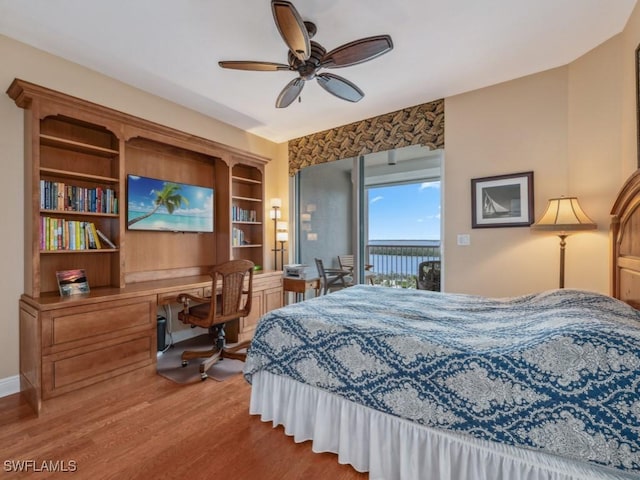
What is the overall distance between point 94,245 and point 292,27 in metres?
2.43

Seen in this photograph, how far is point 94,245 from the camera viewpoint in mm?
2643

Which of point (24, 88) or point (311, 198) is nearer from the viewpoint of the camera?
point (24, 88)

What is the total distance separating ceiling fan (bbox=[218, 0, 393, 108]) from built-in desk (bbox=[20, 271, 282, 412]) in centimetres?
204

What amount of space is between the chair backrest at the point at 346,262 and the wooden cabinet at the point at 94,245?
1.27 meters

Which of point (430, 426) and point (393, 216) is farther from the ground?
point (393, 216)

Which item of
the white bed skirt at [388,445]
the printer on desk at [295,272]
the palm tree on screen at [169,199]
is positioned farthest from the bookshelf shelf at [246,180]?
the white bed skirt at [388,445]

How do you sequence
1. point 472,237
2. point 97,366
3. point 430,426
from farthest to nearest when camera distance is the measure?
point 472,237 → point 97,366 → point 430,426

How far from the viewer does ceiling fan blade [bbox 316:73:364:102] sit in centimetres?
224

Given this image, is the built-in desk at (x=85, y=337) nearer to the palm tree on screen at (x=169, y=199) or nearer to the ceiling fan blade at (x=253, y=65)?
the palm tree on screen at (x=169, y=199)

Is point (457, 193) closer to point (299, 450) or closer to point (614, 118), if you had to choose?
point (614, 118)

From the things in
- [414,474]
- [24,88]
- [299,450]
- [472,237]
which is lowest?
[299,450]

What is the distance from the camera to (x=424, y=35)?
222 centimetres

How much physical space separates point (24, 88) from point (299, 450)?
3.08 meters

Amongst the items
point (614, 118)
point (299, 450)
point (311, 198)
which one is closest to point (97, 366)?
point (299, 450)
